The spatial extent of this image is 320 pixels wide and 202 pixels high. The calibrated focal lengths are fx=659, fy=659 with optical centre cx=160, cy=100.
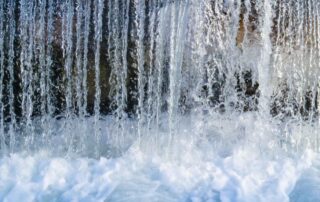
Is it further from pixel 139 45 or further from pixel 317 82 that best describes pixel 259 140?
pixel 139 45

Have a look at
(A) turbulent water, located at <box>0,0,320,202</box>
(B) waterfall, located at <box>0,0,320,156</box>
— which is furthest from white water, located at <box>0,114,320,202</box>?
(B) waterfall, located at <box>0,0,320,156</box>

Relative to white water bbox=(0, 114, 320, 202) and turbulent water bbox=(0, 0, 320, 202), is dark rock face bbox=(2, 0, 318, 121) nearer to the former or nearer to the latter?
turbulent water bbox=(0, 0, 320, 202)

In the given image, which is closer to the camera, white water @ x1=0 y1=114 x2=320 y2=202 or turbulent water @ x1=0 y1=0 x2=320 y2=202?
white water @ x1=0 y1=114 x2=320 y2=202

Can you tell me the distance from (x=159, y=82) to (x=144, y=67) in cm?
28

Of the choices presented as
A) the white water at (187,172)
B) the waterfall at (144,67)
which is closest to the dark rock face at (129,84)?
the waterfall at (144,67)

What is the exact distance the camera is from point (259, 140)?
347 inches

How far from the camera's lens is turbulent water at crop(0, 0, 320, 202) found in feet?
28.1

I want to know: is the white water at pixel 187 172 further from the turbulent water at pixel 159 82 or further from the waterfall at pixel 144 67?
the waterfall at pixel 144 67

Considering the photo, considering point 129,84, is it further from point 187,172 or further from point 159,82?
Result: point 187,172

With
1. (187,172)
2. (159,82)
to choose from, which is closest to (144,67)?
(159,82)

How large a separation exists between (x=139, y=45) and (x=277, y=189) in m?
2.69

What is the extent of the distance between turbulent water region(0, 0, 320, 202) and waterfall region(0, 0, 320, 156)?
1cm

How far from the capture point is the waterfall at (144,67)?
8.63m

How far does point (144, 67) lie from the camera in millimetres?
8789
